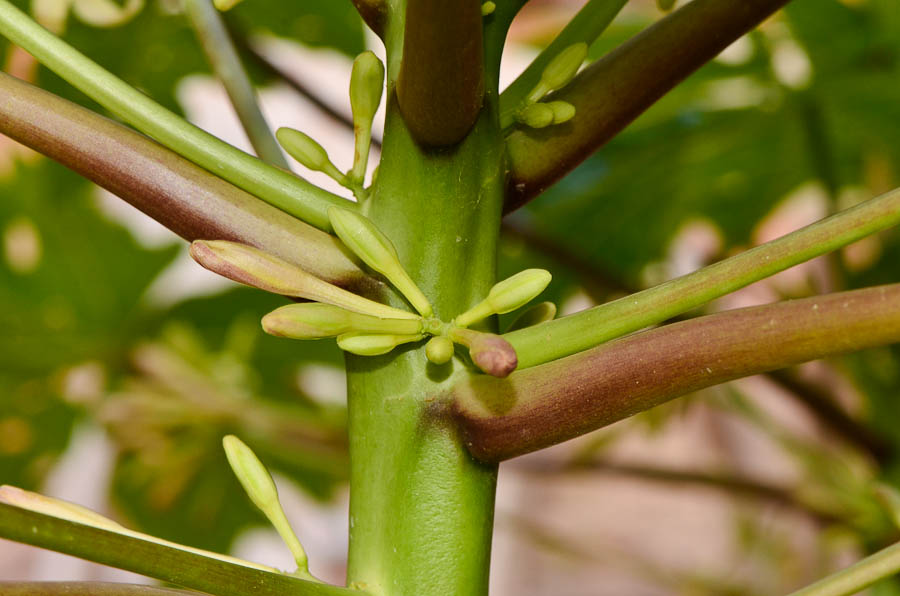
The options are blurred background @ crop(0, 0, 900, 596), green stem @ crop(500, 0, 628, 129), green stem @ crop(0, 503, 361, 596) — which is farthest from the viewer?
blurred background @ crop(0, 0, 900, 596)

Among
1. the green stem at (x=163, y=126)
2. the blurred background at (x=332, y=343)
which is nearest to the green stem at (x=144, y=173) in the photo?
the green stem at (x=163, y=126)

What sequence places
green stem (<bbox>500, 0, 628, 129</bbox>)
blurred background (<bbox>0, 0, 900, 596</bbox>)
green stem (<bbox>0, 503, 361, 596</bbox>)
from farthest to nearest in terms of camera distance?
blurred background (<bbox>0, 0, 900, 596</bbox>), green stem (<bbox>500, 0, 628, 129</bbox>), green stem (<bbox>0, 503, 361, 596</bbox>)

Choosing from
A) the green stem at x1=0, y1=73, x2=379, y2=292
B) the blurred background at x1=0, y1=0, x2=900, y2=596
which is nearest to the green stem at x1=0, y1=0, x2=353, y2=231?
the green stem at x1=0, y1=73, x2=379, y2=292

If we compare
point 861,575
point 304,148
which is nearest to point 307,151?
point 304,148

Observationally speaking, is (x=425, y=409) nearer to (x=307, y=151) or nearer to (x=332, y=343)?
(x=307, y=151)

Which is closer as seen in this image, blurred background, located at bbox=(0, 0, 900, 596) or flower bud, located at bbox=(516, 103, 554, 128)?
flower bud, located at bbox=(516, 103, 554, 128)

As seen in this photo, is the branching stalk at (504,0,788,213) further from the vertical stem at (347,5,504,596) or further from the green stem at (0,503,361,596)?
the green stem at (0,503,361,596)

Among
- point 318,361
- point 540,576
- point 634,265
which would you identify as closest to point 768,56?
point 634,265

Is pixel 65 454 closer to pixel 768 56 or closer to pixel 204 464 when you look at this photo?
pixel 204 464
